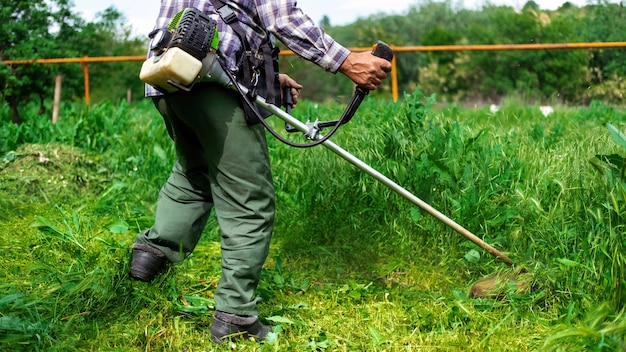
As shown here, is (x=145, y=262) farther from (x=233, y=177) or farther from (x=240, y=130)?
(x=240, y=130)

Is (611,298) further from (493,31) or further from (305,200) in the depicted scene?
(493,31)

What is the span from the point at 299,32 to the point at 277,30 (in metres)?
0.08

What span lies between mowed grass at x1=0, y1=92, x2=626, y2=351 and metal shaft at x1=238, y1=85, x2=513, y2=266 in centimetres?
18

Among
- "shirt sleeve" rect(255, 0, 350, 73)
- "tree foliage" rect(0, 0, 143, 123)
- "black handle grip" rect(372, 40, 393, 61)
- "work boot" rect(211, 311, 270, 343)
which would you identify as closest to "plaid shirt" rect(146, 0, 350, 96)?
"shirt sleeve" rect(255, 0, 350, 73)

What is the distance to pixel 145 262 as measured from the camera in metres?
3.21

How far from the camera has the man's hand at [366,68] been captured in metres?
2.76

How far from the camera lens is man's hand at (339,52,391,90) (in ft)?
9.05

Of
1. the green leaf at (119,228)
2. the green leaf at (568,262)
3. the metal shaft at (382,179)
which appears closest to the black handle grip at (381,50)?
the metal shaft at (382,179)

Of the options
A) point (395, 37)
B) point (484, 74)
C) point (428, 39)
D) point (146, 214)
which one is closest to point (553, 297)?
point (146, 214)

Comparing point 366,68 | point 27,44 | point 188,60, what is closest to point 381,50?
point 366,68

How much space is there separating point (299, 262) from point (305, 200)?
455 mm

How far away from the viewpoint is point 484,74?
765 inches

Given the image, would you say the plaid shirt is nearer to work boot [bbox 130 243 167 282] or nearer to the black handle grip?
the black handle grip

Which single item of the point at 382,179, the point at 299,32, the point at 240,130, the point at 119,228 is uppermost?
the point at 299,32
